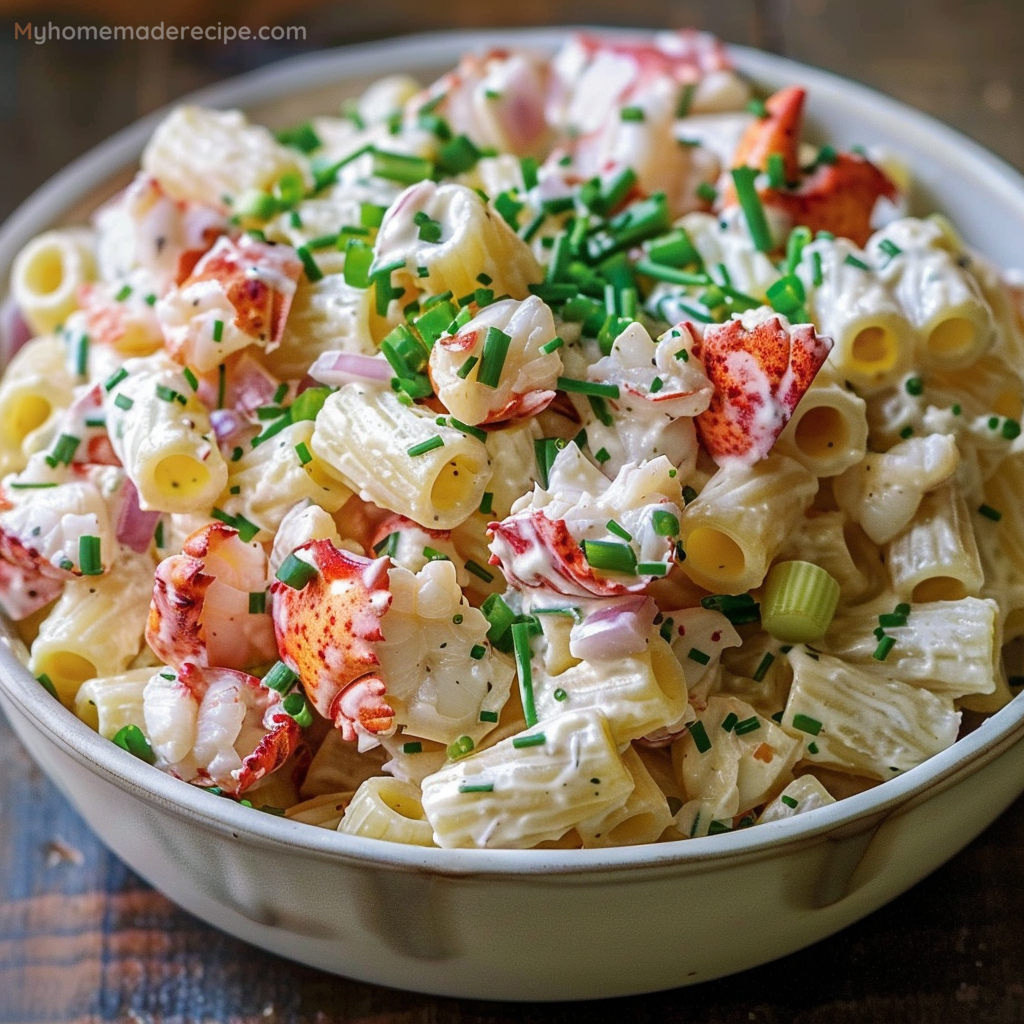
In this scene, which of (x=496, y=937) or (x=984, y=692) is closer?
(x=496, y=937)

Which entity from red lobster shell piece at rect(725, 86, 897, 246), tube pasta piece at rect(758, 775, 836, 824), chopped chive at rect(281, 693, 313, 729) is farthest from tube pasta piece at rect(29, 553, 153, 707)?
red lobster shell piece at rect(725, 86, 897, 246)

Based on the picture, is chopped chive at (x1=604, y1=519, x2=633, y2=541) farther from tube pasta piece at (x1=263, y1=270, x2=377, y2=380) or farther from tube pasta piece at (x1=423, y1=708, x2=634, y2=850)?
tube pasta piece at (x1=263, y1=270, x2=377, y2=380)

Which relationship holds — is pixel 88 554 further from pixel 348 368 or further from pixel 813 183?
pixel 813 183

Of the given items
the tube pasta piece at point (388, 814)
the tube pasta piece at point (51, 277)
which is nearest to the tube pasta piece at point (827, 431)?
the tube pasta piece at point (388, 814)

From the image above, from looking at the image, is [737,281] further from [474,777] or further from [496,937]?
[496,937]

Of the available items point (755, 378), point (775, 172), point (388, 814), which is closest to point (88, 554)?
point (388, 814)

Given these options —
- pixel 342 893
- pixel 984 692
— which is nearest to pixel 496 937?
pixel 342 893
